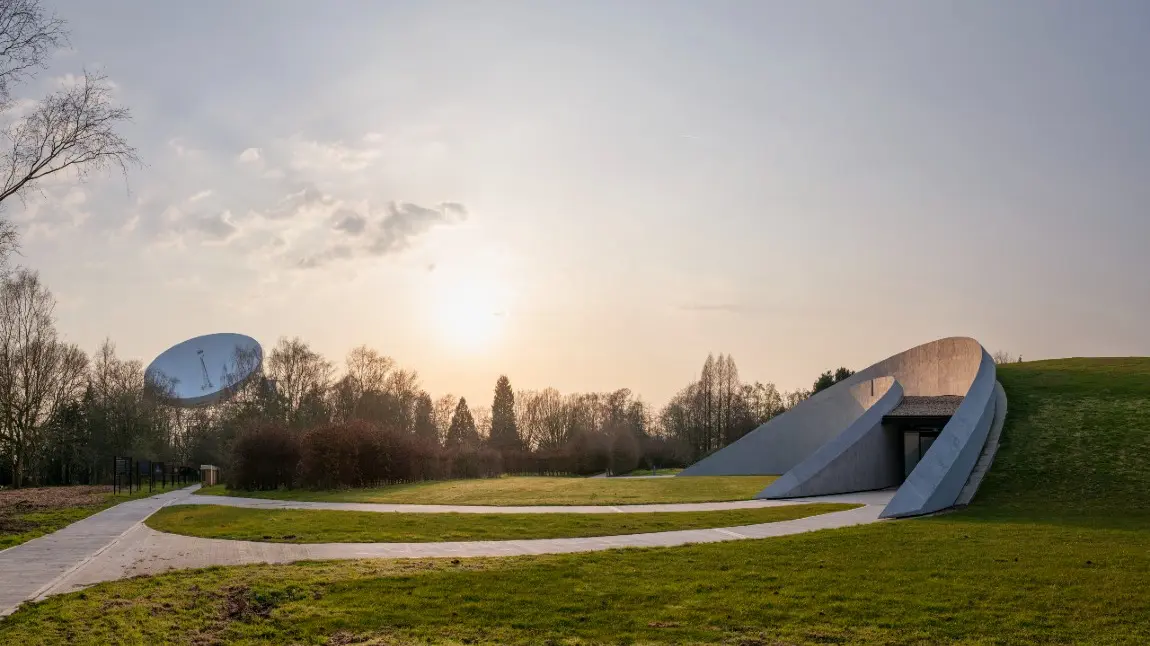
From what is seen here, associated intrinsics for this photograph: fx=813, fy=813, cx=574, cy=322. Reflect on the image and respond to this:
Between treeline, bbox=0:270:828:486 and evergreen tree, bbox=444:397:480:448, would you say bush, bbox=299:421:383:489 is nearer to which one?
treeline, bbox=0:270:828:486

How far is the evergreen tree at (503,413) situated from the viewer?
71.0 m

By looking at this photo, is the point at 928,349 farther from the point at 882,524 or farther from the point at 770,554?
the point at 770,554

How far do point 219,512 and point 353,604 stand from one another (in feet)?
45.1

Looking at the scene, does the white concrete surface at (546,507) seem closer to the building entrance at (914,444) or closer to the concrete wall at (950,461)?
the concrete wall at (950,461)

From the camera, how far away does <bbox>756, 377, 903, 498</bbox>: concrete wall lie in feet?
76.8

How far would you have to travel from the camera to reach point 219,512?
20906 mm

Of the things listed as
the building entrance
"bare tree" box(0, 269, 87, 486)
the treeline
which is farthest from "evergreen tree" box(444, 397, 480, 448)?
the building entrance

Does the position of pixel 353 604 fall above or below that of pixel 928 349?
below

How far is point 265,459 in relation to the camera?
32.4 metres

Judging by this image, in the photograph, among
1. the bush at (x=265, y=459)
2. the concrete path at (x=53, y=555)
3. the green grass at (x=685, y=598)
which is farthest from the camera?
the bush at (x=265, y=459)

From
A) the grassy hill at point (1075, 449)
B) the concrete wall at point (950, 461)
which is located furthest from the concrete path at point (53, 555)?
the grassy hill at point (1075, 449)

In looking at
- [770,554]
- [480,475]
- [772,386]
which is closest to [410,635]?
[770,554]

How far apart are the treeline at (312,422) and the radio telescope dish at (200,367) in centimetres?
97

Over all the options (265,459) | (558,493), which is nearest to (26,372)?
(265,459)
